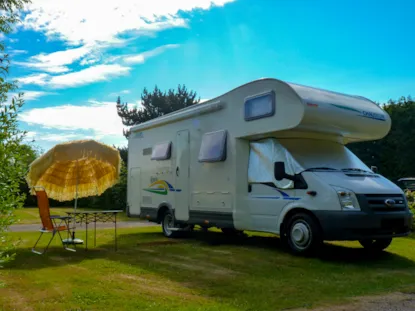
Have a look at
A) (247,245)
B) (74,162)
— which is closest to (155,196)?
(74,162)

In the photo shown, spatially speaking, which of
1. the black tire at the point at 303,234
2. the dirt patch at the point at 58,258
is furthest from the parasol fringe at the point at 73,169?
the black tire at the point at 303,234

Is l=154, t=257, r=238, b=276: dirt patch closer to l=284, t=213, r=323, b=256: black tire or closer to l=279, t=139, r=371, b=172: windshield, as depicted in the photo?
l=284, t=213, r=323, b=256: black tire

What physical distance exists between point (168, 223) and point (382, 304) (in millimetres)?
7302

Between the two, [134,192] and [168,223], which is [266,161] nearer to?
[168,223]

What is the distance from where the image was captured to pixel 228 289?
18.8 feet

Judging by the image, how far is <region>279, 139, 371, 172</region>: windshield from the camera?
8.22 m

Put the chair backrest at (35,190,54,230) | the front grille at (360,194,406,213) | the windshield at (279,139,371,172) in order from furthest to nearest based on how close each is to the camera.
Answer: the chair backrest at (35,190,54,230) → the windshield at (279,139,371,172) → the front grille at (360,194,406,213)

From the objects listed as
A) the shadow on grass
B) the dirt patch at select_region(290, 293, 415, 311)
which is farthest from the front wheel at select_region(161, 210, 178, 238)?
the dirt patch at select_region(290, 293, 415, 311)

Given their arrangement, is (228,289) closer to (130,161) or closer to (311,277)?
(311,277)

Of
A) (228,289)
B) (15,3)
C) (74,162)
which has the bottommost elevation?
(228,289)

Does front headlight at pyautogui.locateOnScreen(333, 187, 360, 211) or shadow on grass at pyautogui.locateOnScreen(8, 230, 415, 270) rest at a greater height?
front headlight at pyautogui.locateOnScreen(333, 187, 360, 211)

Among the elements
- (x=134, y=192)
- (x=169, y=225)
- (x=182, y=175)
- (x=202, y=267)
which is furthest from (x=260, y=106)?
(x=134, y=192)

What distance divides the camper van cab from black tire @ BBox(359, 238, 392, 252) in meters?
0.02

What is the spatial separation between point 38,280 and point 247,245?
15.6 ft
